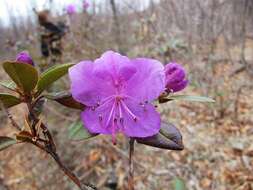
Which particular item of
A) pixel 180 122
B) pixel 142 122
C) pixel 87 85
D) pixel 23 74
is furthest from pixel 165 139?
pixel 180 122

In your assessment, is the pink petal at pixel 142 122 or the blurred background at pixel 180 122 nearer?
the pink petal at pixel 142 122

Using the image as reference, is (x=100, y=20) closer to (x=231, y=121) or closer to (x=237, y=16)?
(x=237, y=16)

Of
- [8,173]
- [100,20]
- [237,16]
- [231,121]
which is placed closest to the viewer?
[231,121]

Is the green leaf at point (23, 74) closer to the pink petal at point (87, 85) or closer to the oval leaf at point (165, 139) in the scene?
the pink petal at point (87, 85)

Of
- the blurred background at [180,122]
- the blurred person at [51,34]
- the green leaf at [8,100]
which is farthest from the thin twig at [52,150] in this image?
the blurred person at [51,34]

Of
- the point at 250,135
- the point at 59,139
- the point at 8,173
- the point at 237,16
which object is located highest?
the point at 237,16

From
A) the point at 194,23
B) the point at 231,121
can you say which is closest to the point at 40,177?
the point at 231,121
